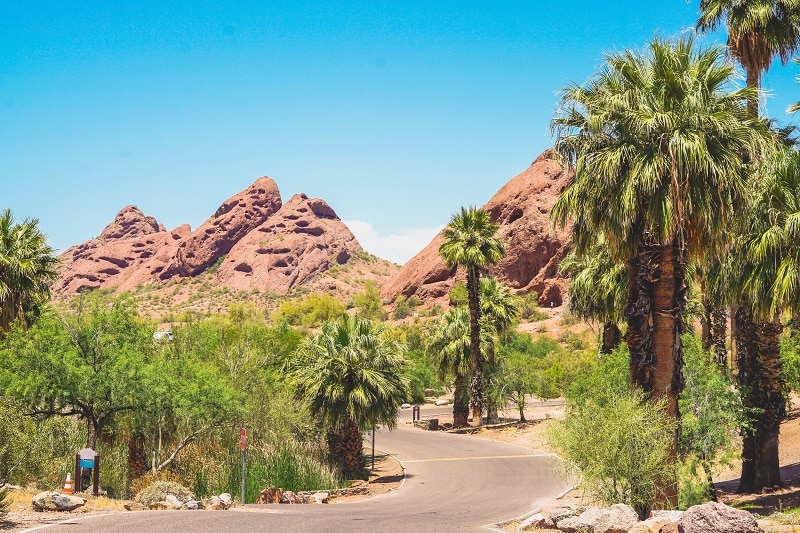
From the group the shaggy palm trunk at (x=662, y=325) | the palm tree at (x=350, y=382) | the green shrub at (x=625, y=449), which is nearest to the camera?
the green shrub at (x=625, y=449)

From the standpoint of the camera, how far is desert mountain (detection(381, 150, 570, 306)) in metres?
111

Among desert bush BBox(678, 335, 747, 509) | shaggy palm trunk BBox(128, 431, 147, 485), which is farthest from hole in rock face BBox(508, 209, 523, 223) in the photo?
desert bush BBox(678, 335, 747, 509)

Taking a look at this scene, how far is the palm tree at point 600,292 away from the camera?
1057 inches

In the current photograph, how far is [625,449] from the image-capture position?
1374cm

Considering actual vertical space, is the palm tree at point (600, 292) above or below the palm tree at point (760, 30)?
below

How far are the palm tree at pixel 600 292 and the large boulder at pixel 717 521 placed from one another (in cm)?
1365

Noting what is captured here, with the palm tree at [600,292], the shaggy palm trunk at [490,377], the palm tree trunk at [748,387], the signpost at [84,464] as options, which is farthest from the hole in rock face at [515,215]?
the signpost at [84,464]

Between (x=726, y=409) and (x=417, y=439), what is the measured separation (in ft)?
77.0

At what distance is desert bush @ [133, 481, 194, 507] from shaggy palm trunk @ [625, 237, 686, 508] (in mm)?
11749

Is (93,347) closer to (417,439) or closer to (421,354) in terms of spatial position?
(417,439)

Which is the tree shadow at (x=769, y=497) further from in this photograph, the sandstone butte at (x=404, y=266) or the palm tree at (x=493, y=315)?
the sandstone butte at (x=404, y=266)

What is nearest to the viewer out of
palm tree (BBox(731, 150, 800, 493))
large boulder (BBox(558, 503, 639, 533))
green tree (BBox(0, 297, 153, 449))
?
large boulder (BBox(558, 503, 639, 533))

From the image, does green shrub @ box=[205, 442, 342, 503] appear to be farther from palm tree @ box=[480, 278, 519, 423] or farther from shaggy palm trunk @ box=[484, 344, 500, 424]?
palm tree @ box=[480, 278, 519, 423]

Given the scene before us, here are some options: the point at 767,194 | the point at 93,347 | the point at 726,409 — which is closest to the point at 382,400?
the point at 93,347
